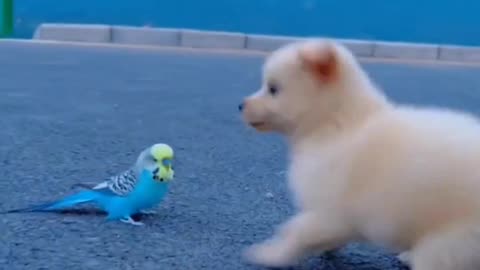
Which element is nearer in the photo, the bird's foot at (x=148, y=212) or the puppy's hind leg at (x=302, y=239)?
the puppy's hind leg at (x=302, y=239)

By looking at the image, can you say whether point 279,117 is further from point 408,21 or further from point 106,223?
point 408,21

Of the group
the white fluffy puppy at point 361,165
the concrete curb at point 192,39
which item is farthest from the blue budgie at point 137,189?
the concrete curb at point 192,39

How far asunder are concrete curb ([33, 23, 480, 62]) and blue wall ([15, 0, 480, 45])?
147 mm

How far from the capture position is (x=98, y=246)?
1.75 m

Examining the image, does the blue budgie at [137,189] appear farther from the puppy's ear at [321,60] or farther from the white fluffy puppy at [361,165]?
the puppy's ear at [321,60]

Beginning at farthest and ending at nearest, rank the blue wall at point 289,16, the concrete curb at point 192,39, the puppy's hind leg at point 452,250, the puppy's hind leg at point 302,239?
the blue wall at point 289,16
the concrete curb at point 192,39
the puppy's hind leg at point 302,239
the puppy's hind leg at point 452,250

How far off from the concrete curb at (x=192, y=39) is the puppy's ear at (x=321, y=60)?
19.4ft

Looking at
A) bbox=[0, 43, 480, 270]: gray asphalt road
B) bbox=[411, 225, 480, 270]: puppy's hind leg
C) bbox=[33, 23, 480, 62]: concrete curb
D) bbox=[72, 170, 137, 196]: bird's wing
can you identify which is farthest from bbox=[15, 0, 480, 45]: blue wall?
bbox=[411, 225, 480, 270]: puppy's hind leg

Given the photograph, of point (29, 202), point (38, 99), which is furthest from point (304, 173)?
point (38, 99)

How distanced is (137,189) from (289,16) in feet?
20.0

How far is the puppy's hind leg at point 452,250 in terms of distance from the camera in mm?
1431

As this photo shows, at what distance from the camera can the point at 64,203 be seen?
1.96 meters

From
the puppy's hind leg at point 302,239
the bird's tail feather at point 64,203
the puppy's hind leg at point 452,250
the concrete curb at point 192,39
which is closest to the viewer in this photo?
the puppy's hind leg at point 452,250

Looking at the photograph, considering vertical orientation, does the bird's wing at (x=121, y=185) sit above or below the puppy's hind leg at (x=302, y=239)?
above
